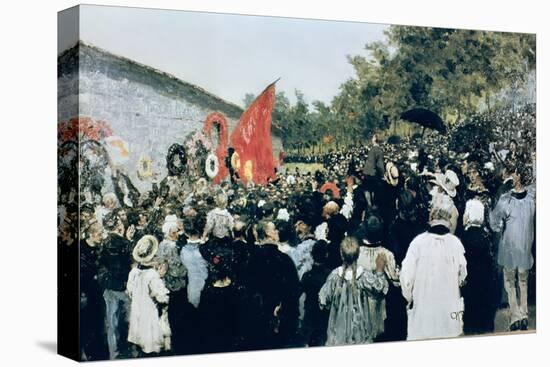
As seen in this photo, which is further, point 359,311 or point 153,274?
point 359,311

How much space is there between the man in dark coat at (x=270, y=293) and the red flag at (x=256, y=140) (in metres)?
0.52

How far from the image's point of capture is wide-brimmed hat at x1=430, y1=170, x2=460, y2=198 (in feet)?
50.1

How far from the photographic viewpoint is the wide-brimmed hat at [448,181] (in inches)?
601

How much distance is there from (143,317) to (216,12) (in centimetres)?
311

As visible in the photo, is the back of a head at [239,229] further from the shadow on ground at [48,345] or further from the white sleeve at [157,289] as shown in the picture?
the shadow on ground at [48,345]

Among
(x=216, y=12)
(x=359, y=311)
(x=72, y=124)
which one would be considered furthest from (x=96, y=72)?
(x=359, y=311)

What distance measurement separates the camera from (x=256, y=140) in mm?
14336

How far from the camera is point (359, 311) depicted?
14883 millimetres

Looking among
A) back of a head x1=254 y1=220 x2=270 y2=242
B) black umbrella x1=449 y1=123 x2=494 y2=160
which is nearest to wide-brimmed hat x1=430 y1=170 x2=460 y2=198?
black umbrella x1=449 y1=123 x2=494 y2=160

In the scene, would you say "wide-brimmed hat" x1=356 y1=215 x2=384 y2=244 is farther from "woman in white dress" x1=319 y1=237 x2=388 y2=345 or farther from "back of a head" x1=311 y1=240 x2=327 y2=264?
"back of a head" x1=311 y1=240 x2=327 y2=264

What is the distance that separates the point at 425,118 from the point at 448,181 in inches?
28.7

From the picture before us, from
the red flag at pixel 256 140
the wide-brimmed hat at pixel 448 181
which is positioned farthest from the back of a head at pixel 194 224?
the wide-brimmed hat at pixel 448 181

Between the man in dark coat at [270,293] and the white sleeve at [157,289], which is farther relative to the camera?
the man in dark coat at [270,293]

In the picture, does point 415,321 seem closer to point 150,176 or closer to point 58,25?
point 150,176
